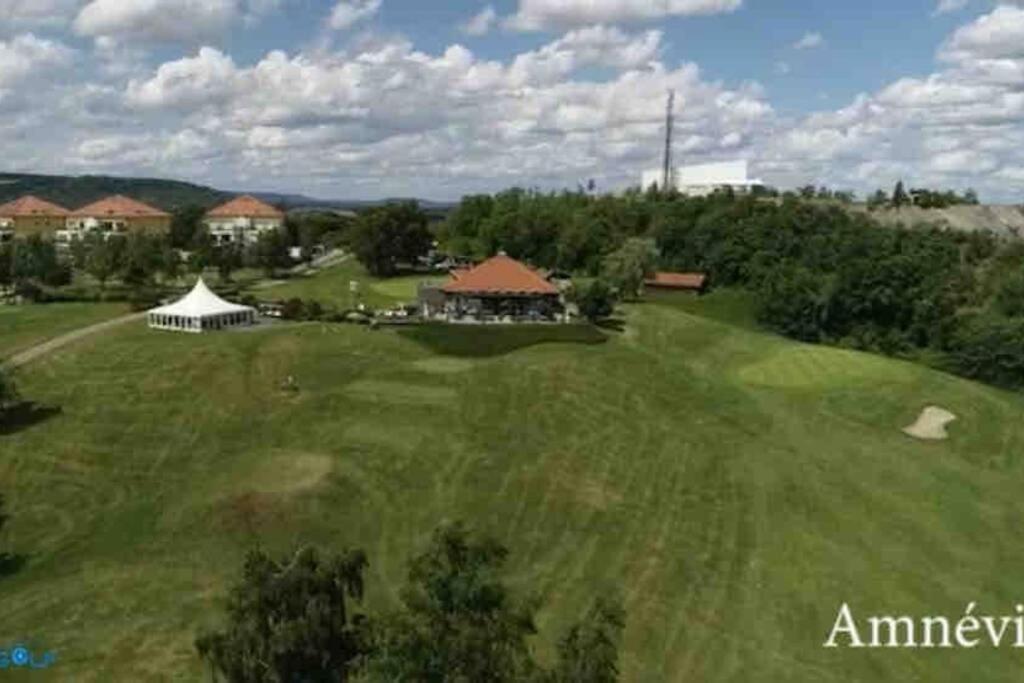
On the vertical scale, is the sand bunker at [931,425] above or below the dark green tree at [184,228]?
below

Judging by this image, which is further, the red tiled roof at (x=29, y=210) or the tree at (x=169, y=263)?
the red tiled roof at (x=29, y=210)

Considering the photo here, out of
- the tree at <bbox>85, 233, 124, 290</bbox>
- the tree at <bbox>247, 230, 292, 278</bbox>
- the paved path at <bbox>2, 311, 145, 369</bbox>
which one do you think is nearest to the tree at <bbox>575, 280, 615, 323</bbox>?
the paved path at <bbox>2, 311, 145, 369</bbox>

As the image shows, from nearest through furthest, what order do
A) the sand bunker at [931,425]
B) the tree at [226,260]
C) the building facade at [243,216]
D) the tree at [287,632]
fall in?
the tree at [287,632] → the sand bunker at [931,425] → the tree at [226,260] → the building facade at [243,216]

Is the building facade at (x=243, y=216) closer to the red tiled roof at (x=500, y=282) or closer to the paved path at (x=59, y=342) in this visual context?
the red tiled roof at (x=500, y=282)

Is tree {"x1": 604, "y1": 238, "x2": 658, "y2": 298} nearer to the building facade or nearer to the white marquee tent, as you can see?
the white marquee tent

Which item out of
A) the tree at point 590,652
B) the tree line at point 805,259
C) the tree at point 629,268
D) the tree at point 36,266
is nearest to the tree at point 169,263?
the tree at point 36,266

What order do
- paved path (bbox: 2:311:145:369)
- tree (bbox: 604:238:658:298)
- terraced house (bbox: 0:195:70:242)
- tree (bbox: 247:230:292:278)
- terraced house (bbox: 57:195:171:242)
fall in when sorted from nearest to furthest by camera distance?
1. paved path (bbox: 2:311:145:369)
2. tree (bbox: 604:238:658:298)
3. tree (bbox: 247:230:292:278)
4. terraced house (bbox: 57:195:171:242)
5. terraced house (bbox: 0:195:70:242)

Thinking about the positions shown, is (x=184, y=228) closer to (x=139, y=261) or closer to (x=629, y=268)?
(x=139, y=261)
